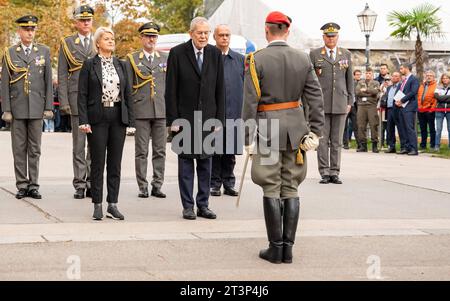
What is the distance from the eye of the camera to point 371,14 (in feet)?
85.6

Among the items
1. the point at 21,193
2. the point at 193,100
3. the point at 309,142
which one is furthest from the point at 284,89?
the point at 21,193

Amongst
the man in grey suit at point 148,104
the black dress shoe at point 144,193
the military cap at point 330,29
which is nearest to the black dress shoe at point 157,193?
the man in grey suit at point 148,104

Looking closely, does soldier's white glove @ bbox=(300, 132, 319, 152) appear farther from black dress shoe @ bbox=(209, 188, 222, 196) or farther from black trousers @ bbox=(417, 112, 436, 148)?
black trousers @ bbox=(417, 112, 436, 148)

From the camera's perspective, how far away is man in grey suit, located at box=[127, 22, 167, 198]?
11.8 meters

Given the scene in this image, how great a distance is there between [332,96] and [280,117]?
18.7ft

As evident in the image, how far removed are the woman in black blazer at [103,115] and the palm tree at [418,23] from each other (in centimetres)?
2006

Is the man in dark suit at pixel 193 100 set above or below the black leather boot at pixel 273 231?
above

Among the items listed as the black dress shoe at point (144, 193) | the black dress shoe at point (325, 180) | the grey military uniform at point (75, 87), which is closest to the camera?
the grey military uniform at point (75, 87)

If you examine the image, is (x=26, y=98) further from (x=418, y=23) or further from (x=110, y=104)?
(x=418, y=23)

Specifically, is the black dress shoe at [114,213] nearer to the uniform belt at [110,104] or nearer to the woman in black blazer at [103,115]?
the woman in black blazer at [103,115]

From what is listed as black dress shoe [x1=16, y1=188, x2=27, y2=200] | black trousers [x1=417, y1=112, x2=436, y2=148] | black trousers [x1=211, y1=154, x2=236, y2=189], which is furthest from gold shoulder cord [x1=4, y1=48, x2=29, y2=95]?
black trousers [x1=417, y1=112, x2=436, y2=148]

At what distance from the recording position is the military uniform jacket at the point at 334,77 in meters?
13.6
